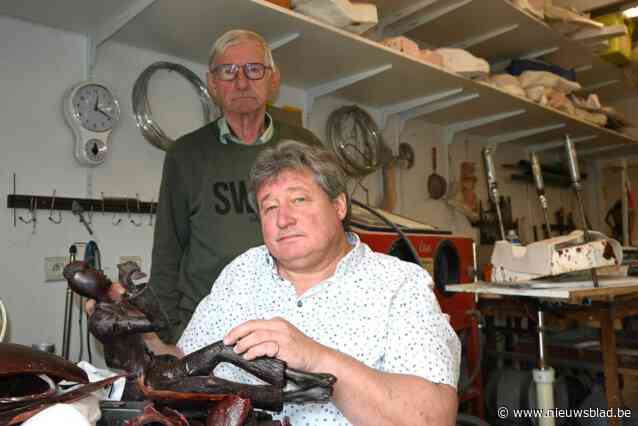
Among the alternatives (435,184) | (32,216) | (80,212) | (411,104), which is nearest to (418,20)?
(411,104)

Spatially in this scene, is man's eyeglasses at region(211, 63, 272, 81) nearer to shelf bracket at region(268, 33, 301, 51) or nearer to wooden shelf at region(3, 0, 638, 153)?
wooden shelf at region(3, 0, 638, 153)

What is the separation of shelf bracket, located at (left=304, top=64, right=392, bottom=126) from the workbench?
1023 mm

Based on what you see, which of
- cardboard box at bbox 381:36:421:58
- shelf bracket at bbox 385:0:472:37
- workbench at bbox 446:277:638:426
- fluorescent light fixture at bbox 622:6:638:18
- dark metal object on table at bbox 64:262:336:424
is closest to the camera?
dark metal object on table at bbox 64:262:336:424

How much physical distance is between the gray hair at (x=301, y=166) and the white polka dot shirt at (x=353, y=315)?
0.50 ft

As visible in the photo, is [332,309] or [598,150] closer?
[332,309]

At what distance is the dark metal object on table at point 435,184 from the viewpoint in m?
3.21

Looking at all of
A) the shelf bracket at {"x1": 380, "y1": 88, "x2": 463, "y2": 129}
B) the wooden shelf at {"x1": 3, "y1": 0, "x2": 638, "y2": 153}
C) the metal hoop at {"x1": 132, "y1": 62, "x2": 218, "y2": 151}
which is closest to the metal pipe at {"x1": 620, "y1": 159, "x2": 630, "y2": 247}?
the wooden shelf at {"x1": 3, "y1": 0, "x2": 638, "y2": 153}

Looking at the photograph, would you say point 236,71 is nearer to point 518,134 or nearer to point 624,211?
point 518,134

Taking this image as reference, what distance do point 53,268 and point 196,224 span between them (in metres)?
0.49

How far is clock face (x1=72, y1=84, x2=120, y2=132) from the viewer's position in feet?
5.64

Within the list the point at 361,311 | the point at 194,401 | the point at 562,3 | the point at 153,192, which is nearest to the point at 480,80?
the point at 562,3

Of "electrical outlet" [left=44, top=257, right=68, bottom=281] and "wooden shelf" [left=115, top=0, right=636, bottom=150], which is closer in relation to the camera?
"electrical outlet" [left=44, top=257, right=68, bottom=281]

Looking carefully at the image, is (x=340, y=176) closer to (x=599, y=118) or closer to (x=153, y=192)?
(x=153, y=192)

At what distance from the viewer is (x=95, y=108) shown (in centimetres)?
176
